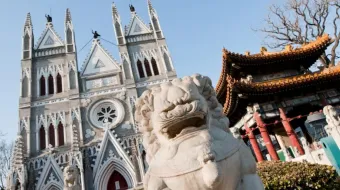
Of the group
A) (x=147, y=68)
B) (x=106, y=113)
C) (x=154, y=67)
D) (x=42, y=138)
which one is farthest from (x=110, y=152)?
(x=154, y=67)

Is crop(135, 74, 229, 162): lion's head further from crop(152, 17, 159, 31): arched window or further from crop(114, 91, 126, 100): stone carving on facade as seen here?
crop(152, 17, 159, 31): arched window

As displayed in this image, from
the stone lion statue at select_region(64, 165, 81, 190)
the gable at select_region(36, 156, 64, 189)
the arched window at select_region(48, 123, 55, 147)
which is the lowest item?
the stone lion statue at select_region(64, 165, 81, 190)

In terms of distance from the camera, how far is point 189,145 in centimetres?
190

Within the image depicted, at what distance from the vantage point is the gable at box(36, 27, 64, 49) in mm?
21375

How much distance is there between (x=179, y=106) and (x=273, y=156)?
7.42 m

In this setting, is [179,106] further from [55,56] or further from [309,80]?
[55,56]

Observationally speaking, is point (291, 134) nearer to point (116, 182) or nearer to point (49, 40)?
point (116, 182)

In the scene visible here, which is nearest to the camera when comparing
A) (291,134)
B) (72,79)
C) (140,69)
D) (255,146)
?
(291,134)

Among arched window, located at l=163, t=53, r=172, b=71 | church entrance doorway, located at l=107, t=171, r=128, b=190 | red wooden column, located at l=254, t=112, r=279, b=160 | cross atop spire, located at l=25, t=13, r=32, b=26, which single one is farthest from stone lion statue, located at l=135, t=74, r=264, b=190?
cross atop spire, located at l=25, t=13, r=32, b=26

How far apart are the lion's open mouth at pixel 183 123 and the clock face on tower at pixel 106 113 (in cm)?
1591

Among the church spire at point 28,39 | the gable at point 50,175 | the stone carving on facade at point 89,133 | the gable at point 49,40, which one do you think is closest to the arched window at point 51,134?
the gable at point 50,175

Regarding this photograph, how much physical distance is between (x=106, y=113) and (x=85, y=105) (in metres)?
1.70

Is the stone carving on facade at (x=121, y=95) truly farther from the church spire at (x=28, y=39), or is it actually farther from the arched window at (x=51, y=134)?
the church spire at (x=28, y=39)

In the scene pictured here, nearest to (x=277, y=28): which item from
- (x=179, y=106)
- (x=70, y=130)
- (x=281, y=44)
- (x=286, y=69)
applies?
(x=281, y=44)
